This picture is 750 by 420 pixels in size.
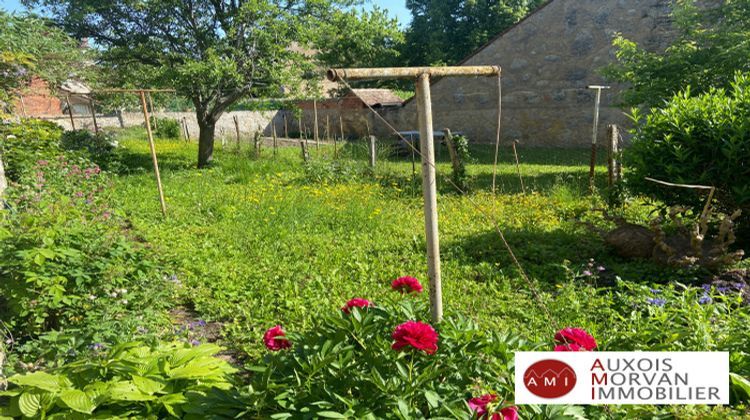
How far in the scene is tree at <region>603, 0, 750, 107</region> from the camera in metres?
7.55

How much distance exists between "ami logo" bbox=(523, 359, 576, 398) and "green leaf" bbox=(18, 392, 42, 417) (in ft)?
7.33

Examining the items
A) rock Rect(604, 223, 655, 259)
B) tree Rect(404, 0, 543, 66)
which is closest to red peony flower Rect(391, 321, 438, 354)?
rock Rect(604, 223, 655, 259)

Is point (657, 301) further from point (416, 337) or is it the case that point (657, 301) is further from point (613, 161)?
point (613, 161)

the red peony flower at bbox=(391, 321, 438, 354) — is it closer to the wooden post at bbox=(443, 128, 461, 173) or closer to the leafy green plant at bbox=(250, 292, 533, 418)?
the leafy green plant at bbox=(250, 292, 533, 418)

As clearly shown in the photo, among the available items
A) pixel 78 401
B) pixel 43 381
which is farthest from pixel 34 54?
pixel 78 401

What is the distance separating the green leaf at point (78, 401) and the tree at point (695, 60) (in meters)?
8.24

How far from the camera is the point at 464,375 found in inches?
84.8

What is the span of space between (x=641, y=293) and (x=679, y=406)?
1789 millimetres

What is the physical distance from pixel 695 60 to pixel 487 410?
8.45m

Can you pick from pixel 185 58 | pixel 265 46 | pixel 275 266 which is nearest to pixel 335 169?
pixel 265 46

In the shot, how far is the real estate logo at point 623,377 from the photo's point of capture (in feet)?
6.89

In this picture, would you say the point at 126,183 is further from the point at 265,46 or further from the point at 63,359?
the point at 63,359

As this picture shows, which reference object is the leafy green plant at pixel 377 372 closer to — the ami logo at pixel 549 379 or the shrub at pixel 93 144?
the ami logo at pixel 549 379

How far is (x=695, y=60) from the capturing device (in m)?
7.91
